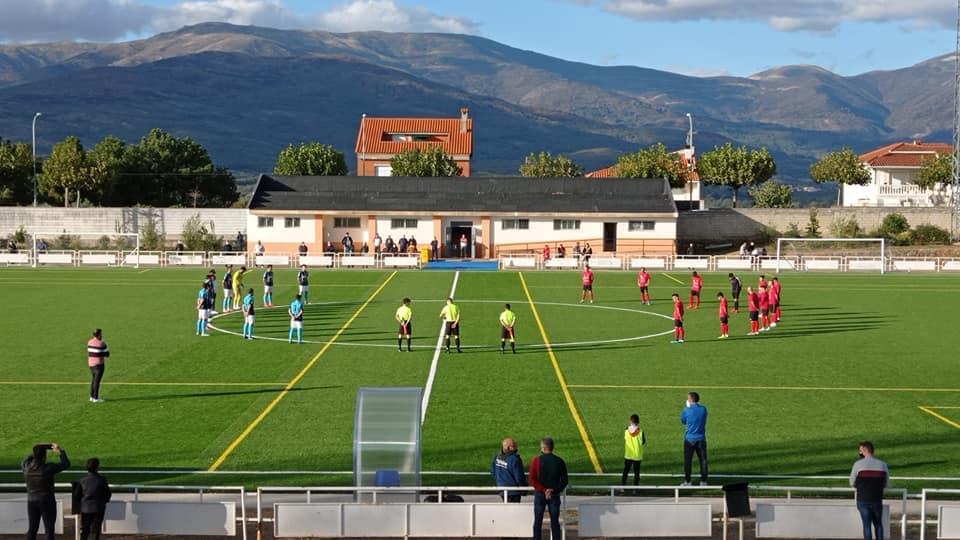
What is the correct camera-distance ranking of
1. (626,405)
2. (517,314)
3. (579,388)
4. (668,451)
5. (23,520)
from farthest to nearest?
1. (517,314)
2. (579,388)
3. (626,405)
4. (668,451)
5. (23,520)

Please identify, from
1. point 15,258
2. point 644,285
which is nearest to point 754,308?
point 644,285

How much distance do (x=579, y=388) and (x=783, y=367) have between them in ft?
21.6

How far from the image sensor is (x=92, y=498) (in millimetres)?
14312

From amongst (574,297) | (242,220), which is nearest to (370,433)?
(574,297)

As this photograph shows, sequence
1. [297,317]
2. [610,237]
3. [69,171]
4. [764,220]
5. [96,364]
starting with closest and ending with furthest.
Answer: [96,364], [297,317], [610,237], [764,220], [69,171]

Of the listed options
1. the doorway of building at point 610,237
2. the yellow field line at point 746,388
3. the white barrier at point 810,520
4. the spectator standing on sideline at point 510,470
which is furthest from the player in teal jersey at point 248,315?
the doorway of building at point 610,237

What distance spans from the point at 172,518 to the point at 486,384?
12.7m

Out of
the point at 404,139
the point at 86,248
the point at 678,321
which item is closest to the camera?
the point at 678,321

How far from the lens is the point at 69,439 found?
20969mm

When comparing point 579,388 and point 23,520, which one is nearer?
point 23,520

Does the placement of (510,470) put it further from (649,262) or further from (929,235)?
(929,235)

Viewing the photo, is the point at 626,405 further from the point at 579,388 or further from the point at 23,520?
the point at 23,520

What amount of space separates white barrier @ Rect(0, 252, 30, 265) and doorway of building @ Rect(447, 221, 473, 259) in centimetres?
2693

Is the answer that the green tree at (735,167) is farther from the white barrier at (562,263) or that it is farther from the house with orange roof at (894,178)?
the white barrier at (562,263)
